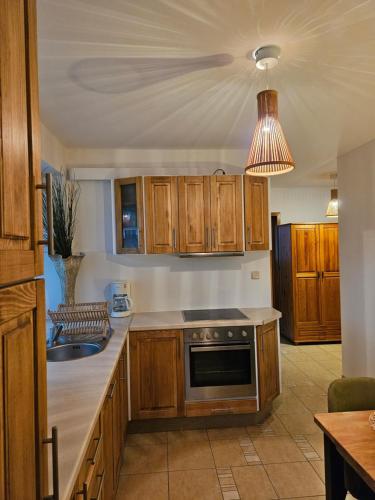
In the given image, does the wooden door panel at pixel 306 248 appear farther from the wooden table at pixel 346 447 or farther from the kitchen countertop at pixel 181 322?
the wooden table at pixel 346 447

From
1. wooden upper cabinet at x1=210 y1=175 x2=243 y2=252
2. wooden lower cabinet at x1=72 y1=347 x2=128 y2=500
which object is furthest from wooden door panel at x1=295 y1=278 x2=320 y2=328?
wooden lower cabinet at x1=72 y1=347 x2=128 y2=500

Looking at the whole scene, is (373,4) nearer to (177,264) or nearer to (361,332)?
(177,264)

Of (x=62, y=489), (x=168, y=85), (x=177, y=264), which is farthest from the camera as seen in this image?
(x=177, y=264)

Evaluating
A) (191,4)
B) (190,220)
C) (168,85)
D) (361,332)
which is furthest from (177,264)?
(191,4)

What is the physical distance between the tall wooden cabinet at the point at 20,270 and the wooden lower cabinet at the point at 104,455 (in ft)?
1.73

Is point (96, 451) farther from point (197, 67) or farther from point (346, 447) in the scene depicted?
point (197, 67)

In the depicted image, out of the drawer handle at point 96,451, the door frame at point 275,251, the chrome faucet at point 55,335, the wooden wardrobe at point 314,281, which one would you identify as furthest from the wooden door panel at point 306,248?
the drawer handle at point 96,451

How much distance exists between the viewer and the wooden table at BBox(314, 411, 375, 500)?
1229 millimetres

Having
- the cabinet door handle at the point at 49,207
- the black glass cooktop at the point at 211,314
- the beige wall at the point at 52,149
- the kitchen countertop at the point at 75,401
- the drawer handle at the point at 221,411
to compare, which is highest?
the beige wall at the point at 52,149

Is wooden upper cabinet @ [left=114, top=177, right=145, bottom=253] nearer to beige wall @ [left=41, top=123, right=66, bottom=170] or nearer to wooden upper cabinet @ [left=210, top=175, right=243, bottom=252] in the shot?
beige wall @ [left=41, top=123, right=66, bottom=170]

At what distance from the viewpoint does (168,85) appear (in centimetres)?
206

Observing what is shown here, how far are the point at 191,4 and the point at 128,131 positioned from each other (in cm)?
159

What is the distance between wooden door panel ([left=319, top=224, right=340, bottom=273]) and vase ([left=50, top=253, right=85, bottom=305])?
12.5 feet

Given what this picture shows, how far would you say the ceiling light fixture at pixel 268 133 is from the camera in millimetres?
1688
